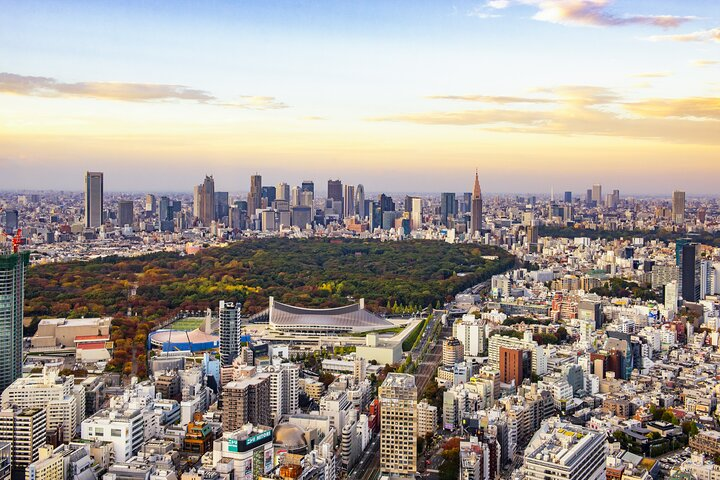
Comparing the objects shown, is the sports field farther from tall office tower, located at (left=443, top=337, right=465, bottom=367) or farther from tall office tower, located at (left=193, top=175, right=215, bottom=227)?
tall office tower, located at (left=193, top=175, right=215, bottom=227)

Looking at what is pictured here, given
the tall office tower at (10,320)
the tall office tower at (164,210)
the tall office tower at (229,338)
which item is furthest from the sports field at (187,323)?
the tall office tower at (164,210)

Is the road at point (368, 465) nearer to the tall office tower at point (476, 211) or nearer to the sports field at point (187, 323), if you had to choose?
the sports field at point (187, 323)

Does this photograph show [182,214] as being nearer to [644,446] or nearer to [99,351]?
[99,351]

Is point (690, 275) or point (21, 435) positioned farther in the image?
point (690, 275)

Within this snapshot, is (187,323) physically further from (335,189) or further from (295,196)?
(335,189)

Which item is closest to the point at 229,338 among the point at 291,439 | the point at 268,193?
the point at 291,439

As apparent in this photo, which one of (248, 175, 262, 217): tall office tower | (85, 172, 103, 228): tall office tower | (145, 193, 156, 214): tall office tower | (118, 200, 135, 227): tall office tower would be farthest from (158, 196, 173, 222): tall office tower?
(85, 172, 103, 228): tall office tower
